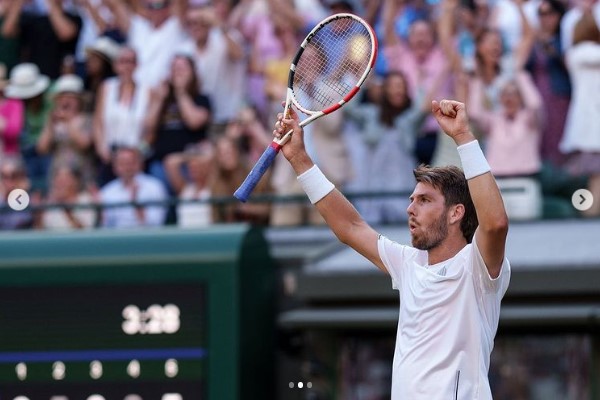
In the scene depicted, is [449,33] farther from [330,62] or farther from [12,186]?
[330,62]

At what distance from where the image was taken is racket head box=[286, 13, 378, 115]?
5.29 meters

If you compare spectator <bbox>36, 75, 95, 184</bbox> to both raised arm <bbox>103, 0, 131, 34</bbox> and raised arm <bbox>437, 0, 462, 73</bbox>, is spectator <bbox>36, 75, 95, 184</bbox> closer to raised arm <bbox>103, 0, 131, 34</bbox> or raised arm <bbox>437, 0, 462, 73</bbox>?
raised arm <bbox>103, 0, 131, 34</bbox>

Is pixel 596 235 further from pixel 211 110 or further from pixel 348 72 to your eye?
pixel 348 72

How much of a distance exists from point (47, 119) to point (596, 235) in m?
4.25

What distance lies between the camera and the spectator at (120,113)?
35.2 ft

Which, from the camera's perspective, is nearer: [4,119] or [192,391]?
[192,391]

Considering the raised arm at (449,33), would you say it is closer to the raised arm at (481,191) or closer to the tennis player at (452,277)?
the tennis player at (452,277)

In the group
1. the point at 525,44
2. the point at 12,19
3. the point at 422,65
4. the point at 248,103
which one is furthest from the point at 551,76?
the point at 12,19

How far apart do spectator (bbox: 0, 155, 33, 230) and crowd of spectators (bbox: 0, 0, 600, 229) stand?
11 mm

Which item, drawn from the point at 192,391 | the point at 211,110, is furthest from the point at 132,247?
the point at 211,110

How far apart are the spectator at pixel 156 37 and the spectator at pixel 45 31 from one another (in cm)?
60

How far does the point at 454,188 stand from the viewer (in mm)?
4664

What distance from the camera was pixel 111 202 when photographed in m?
10.5

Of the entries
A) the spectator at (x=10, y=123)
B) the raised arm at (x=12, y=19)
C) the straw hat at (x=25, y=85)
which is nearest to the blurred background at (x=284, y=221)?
the spectator at (x=10, y=123)
